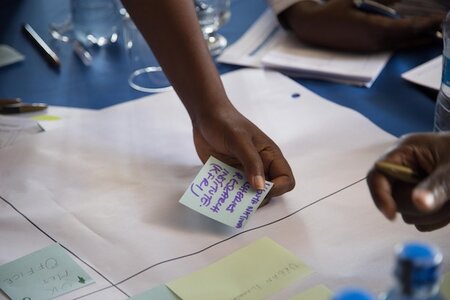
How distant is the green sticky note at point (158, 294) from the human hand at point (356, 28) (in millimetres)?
633

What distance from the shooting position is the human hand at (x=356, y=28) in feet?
3.68

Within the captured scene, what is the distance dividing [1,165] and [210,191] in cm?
29

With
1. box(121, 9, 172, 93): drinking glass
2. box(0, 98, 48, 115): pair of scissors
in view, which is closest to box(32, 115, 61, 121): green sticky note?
box(0, 98, 48, 115): pair of scissors

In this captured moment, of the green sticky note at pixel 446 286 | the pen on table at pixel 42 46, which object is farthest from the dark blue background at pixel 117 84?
the green sticky note at pixel 446 286

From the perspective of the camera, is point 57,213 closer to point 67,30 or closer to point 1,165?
point 1,165

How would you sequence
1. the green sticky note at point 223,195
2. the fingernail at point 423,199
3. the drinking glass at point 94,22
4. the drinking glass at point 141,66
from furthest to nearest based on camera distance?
the drinking glass at point 94,22 → the drinking glass at point 141,66 → the green sticky note at point 223,195 → the fingernail at point 423,199

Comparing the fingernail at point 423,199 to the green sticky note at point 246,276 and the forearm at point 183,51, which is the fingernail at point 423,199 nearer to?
the green sticky note at point 246,276

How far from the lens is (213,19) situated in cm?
123

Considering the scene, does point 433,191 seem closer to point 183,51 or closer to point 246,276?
point 246,276

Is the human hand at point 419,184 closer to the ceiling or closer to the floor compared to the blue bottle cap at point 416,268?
closer to the floor

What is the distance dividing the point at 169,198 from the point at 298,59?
1.39ft

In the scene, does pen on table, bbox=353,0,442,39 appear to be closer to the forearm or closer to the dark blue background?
the dark blue background

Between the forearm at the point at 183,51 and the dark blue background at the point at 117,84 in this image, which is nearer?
the forearm at the point at 183,51

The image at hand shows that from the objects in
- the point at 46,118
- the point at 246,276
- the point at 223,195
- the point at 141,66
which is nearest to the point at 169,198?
the point at 223,195
